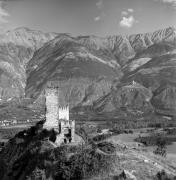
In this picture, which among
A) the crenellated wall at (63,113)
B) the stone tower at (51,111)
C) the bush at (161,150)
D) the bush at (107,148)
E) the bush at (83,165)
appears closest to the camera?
the bush at (83,165)

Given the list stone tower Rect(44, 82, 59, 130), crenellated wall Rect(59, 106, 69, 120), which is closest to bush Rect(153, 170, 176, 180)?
stone tower Rect(44, 82, 59, 130)

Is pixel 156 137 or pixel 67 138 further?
pixel 156 137

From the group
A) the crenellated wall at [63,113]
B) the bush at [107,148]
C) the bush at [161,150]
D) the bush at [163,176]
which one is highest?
the crenellated wall at [63,113]

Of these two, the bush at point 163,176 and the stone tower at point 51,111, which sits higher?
the stone tower at point 51,111

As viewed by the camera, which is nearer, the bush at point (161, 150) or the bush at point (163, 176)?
the bush at point (163, 176)

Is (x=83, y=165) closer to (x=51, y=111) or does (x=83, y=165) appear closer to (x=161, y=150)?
(x=51, y=111)

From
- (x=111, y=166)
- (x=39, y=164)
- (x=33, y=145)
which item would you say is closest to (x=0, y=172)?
(x=33, y=145)

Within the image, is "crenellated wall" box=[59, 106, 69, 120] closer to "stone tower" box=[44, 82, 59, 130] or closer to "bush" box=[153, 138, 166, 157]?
"stone tower" box=[44, 82, 59, 130]

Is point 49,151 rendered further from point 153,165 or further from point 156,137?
point 156,137

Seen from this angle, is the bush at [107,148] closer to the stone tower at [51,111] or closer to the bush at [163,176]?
the bush at [163,176]

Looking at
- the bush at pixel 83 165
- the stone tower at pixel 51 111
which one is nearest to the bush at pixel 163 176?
the bush at pixel 83 165

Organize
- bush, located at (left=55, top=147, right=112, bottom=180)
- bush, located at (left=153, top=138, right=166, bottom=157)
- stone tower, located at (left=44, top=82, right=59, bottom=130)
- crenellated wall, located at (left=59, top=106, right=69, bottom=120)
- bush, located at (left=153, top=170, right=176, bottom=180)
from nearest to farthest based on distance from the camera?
bush, located at (left=153, top=170, right=176, bottom=180) → bush, located at (left=55, top=147, right=112, bottom=180) → stone tower, located at (left=44, top=82, right=59, bottom=130) → crenellated wall, located at (left=59, top=106, right=69, bottom=120) → bush, located at (left=153, top=138, right=166, bottom=157)
